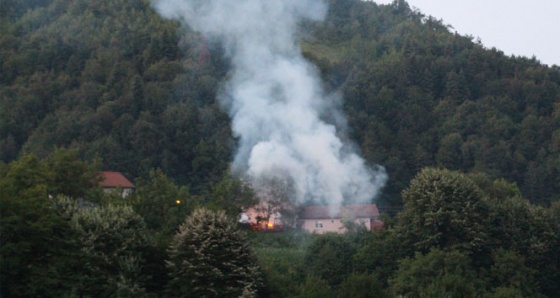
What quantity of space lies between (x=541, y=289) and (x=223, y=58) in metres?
55.0

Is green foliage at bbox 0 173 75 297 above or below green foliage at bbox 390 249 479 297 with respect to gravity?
below

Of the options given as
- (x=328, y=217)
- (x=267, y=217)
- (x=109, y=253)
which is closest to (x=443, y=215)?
(x=267, y=217)

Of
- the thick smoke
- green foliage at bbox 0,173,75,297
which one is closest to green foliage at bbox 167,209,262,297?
green foliage at bbox 0,173,75,297

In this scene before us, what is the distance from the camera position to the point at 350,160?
78.7m

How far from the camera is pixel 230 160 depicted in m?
86.9

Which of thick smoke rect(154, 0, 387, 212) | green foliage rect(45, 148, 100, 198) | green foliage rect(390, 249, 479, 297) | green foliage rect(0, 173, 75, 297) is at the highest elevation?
thick smoke rect(154, 0, 387, 212)

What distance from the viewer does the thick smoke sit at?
71.6m

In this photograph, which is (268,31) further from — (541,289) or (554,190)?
(541,289)

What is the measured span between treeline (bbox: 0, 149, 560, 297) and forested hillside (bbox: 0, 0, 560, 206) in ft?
79.3

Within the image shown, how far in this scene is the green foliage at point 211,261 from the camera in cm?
4006

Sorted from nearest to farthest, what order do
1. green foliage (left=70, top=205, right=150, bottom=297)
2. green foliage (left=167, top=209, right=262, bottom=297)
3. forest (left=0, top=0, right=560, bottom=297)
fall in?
green foliage (left=70, top=205, right=150, bottom=297) → green foliage (left=167, top=209, right=262, bottom=297) → forest (left=0, top=0, right=560, bottom=297)

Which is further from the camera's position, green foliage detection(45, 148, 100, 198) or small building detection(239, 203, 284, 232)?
small building detection(239, 203, 284, 232)

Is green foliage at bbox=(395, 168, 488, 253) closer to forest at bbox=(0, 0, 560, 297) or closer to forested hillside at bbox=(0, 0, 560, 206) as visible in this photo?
forest at bbox=(0, 0, 560, 297)

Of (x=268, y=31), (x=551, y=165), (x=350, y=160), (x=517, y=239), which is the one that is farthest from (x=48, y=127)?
(x=517, y=239)
